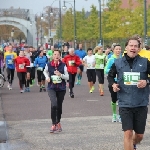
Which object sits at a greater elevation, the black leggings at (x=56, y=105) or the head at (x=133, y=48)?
the head at (x=133, y=48)

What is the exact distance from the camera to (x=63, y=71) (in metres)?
13.3

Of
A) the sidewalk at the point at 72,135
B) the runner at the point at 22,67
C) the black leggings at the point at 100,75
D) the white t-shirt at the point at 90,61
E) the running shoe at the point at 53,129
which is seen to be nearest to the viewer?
the sidewalk at the point at 72,135

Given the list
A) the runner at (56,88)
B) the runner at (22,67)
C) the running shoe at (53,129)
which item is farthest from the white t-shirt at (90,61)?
the running shoe at (53,129)

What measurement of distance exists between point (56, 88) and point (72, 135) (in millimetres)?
1189

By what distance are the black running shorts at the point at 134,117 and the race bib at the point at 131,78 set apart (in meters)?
0.37

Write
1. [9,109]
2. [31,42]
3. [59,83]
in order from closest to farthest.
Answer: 1. [59,83]
2. [9,109]
3. [31,42]

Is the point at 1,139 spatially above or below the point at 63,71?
below

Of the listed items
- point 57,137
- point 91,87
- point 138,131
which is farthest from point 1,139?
point 91,87

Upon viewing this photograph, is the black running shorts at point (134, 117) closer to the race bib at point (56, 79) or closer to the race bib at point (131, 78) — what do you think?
the race bib at point (131, 78)

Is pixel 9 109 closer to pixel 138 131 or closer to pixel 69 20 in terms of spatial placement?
pixel 138 131

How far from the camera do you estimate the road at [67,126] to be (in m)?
11.2

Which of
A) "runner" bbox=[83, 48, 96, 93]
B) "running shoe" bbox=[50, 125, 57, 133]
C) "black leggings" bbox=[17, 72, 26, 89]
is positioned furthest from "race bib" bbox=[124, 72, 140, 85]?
"black leggings" bbox=[17, 72, 26, 89]

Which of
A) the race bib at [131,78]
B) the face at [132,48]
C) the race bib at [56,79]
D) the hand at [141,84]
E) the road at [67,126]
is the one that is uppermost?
the face at [132,48]

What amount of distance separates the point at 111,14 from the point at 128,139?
50.2 m
